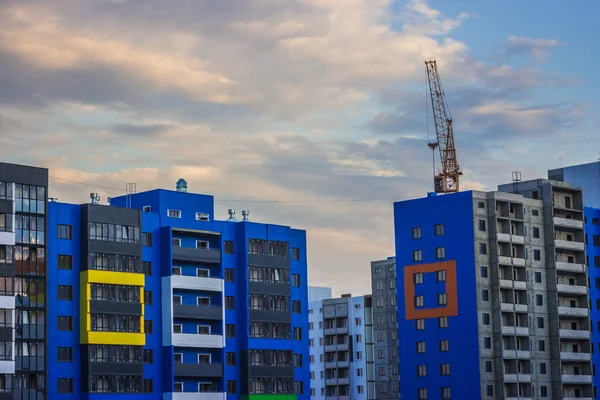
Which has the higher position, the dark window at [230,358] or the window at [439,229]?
the window at [439,229]

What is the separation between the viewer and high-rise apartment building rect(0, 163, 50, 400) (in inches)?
5463

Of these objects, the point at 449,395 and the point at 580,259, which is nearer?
the point at 449,395

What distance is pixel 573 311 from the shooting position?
189875mm

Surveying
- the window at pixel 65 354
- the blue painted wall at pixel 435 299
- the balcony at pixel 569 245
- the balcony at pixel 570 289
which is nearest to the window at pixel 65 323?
the window at pixel 65 354

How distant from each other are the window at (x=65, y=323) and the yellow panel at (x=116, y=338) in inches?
95.7

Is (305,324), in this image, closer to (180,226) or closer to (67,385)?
(180,226)

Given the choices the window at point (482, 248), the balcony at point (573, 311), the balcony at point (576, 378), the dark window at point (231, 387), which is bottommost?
the dark window at point (231, 387)

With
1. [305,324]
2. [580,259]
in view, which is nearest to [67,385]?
[305,324]

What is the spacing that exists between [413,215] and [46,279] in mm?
62505

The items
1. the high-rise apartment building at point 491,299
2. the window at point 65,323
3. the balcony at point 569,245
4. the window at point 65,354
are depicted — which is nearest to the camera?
the window at point 65,354

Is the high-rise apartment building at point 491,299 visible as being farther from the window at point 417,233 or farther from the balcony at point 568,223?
the balcony at point 568,223

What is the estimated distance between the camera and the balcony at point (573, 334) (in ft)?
614

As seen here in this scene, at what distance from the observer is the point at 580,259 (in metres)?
194

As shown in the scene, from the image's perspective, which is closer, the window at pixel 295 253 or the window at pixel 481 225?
the window at pixel 295 253
